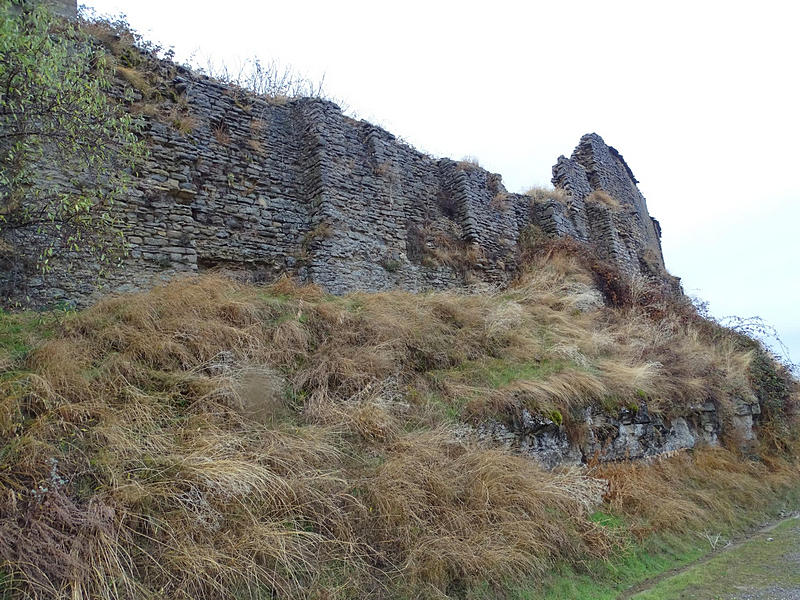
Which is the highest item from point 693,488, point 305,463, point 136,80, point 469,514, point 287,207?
point 136,80

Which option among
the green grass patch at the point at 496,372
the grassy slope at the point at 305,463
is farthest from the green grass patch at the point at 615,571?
the green grass patch at the point at 496,372

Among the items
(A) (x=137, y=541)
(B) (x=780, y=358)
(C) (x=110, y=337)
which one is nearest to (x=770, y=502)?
(B) (x=780, y=358)

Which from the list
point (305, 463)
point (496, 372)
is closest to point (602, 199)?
point (496, 372)

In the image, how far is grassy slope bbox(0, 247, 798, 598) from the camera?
3545mm

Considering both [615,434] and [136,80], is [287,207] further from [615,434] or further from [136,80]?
[615,434]

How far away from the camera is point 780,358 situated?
1379cm

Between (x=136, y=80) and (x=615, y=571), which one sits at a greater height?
(x=136, y=80)

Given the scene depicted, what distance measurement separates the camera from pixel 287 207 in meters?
10.4

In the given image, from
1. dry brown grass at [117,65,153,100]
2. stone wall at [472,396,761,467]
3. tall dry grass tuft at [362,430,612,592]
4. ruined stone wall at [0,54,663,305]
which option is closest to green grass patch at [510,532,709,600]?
tall dry grass tuft at [362,430,612,592]

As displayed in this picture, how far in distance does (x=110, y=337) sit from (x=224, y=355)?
3.80 feet

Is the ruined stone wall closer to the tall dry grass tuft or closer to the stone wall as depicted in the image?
the stone wall

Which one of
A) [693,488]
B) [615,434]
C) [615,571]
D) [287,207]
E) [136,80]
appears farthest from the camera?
[287,207]

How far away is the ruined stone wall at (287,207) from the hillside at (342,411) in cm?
5

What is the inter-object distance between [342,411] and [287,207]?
5831 mm
